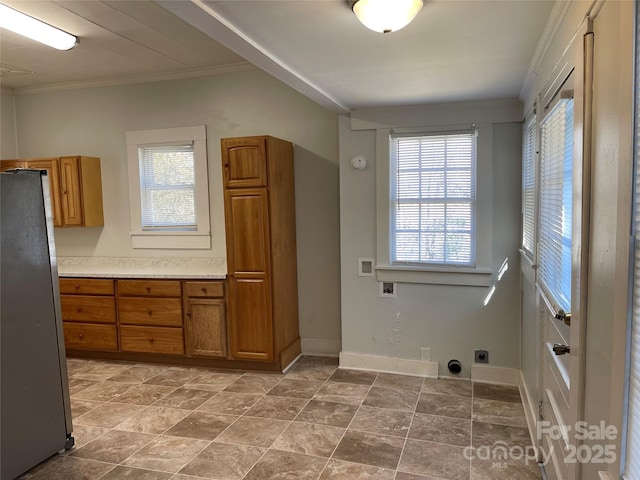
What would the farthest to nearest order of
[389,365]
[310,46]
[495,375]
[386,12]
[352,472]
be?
[389,365] → [495,375] → [352,472] → [310,46] → [386,12]

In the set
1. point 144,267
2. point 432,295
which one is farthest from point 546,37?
point 144,267

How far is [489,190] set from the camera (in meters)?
3.54

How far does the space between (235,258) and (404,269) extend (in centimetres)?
145

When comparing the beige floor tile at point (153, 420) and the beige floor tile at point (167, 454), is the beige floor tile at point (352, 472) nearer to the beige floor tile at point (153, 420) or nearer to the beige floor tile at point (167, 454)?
the beige floor tile at point (167, 454)

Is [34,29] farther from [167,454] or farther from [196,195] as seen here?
[167,454]

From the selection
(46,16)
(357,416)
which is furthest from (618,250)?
(46,16)

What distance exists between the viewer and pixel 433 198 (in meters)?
3.68

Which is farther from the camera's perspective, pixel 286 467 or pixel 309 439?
pixel 309 439

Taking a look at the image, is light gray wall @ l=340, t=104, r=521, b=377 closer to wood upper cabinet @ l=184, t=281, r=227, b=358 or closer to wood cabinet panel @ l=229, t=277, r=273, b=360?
wood cabinet panel @ l=229, t=277, r=273, b=360

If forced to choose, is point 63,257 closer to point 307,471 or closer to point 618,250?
point 307,471

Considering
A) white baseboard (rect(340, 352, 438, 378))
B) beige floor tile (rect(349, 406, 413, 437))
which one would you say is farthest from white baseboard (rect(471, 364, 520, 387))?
beige floor tile (rect(349, 406, 413, 437))

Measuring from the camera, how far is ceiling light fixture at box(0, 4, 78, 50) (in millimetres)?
2969

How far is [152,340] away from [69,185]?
1833 mm

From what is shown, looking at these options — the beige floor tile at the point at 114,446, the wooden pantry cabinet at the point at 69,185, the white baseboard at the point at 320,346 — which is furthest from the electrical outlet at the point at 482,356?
the wooden pantry cabinet at the point at 69,185
